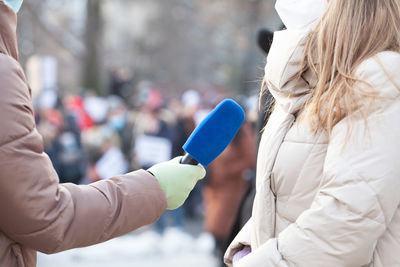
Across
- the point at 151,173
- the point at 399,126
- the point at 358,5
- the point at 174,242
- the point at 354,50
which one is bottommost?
the point at 174,242

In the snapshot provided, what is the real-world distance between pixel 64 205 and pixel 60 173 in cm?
767

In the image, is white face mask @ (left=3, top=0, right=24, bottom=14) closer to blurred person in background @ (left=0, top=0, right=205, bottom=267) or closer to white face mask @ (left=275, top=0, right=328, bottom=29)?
blurred person in background @ (left=0, top=0, right=205, bottom=267)

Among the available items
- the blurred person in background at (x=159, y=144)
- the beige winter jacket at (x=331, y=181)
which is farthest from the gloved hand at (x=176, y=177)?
the blurred person in background at (x=159, y=144)

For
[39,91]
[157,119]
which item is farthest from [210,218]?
[39,91]

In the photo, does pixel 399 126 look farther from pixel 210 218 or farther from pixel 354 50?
pixel 210 218

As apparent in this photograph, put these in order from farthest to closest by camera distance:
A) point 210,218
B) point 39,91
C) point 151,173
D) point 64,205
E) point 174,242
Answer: point 39,91 → point 174,242 → point 210,218 → point 151,173 → point 64,205

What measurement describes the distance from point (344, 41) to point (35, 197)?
3.69 feet

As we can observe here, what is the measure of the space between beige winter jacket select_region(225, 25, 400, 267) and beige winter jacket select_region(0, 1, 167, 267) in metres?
0.46

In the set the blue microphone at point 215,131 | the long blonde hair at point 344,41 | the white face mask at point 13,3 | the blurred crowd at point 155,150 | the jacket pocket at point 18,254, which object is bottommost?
the blurred crowd at point 155,150

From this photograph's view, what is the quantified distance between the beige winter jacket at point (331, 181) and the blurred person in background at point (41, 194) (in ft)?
1.22

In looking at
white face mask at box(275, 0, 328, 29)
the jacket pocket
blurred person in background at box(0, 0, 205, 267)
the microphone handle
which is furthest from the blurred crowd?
the jacket pocket

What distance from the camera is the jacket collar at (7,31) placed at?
6.78 ft

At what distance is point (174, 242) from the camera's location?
9.03 metres

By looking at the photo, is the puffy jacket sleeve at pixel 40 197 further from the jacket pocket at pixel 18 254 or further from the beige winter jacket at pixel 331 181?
the beige winter jacket at pixel 331 181
